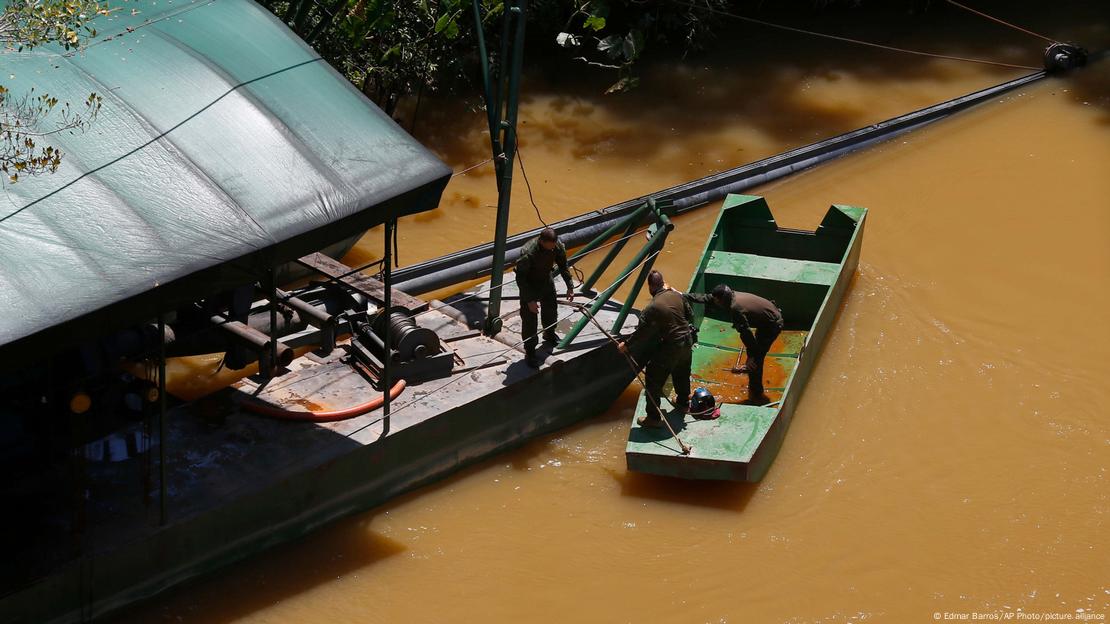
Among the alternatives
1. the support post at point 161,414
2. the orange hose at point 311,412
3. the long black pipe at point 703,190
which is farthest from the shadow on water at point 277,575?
the long black pipe at point 703,190

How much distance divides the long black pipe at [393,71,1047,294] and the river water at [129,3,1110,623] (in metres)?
0.25

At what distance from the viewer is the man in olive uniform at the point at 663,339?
12.2m

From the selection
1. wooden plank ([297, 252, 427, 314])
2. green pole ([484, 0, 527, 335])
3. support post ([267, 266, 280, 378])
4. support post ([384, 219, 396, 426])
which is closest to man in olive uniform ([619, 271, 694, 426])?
green pole ([484, 0, 527, 335])

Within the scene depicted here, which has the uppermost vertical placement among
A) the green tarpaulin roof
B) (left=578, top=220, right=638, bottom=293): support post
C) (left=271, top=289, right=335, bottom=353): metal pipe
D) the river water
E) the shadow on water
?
the green tarpaulin roof

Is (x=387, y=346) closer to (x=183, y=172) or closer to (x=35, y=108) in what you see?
(x=183, y=172)

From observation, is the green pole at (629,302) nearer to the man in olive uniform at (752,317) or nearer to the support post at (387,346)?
the man in olive uniform at (752,317)

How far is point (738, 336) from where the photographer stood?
14.8 m

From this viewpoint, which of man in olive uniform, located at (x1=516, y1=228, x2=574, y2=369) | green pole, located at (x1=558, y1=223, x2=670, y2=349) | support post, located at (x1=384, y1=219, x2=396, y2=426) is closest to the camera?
support post, located at (x1=384, y1=219, x2=396, y2=426)

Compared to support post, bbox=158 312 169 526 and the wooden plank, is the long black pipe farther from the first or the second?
support post, bbox=158 312 169 526

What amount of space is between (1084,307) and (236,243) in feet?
35.0

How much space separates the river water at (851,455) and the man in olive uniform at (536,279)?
3.92 feet

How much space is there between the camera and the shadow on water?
10594 mm

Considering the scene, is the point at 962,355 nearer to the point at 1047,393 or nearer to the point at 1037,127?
the point at 1047,393

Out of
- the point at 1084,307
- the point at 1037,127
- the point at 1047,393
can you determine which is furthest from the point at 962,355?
the point at 1037,127
